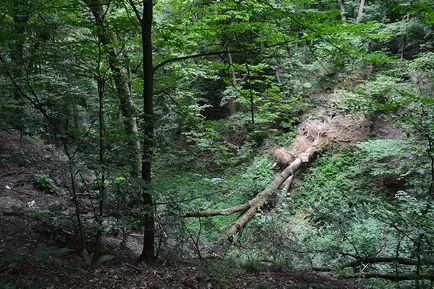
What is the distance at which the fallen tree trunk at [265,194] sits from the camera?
9.72m

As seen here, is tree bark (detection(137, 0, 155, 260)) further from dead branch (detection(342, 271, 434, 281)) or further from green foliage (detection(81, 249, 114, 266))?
dead branch (detection(342, 271, 434, 281))

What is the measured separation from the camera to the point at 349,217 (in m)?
4.62

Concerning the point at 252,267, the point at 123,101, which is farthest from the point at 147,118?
the point at 252,267

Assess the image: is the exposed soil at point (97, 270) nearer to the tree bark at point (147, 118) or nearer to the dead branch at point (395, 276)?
the dead branch at point (395, 276)

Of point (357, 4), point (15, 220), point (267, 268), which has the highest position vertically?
point (357, 4)

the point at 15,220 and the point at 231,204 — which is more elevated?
the point at 15,220

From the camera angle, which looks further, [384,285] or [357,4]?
[357,4]

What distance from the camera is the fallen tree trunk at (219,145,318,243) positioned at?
31.9ft

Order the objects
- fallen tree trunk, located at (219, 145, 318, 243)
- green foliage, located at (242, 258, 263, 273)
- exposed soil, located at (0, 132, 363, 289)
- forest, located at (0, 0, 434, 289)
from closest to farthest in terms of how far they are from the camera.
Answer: exposed soil, located at (0, 132, 363, 289) < forest, located at (0, 0, 434, 289) < green foliage, located at (242, 258, 263, 273) < fallen tree trunk, located at (219, 145, 318, 243)

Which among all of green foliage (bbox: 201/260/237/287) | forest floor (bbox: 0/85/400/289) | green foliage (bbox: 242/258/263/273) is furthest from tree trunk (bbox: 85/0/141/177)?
green foliage (bbox: 242/258/263/273)

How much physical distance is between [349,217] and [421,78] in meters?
9.67

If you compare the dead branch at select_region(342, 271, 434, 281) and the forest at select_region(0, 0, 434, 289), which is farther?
the dead branch at select_region(342, 271, 434, 281)

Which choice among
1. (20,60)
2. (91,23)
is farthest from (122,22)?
(20,60)

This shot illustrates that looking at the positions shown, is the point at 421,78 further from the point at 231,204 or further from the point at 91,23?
the point at 91,23
